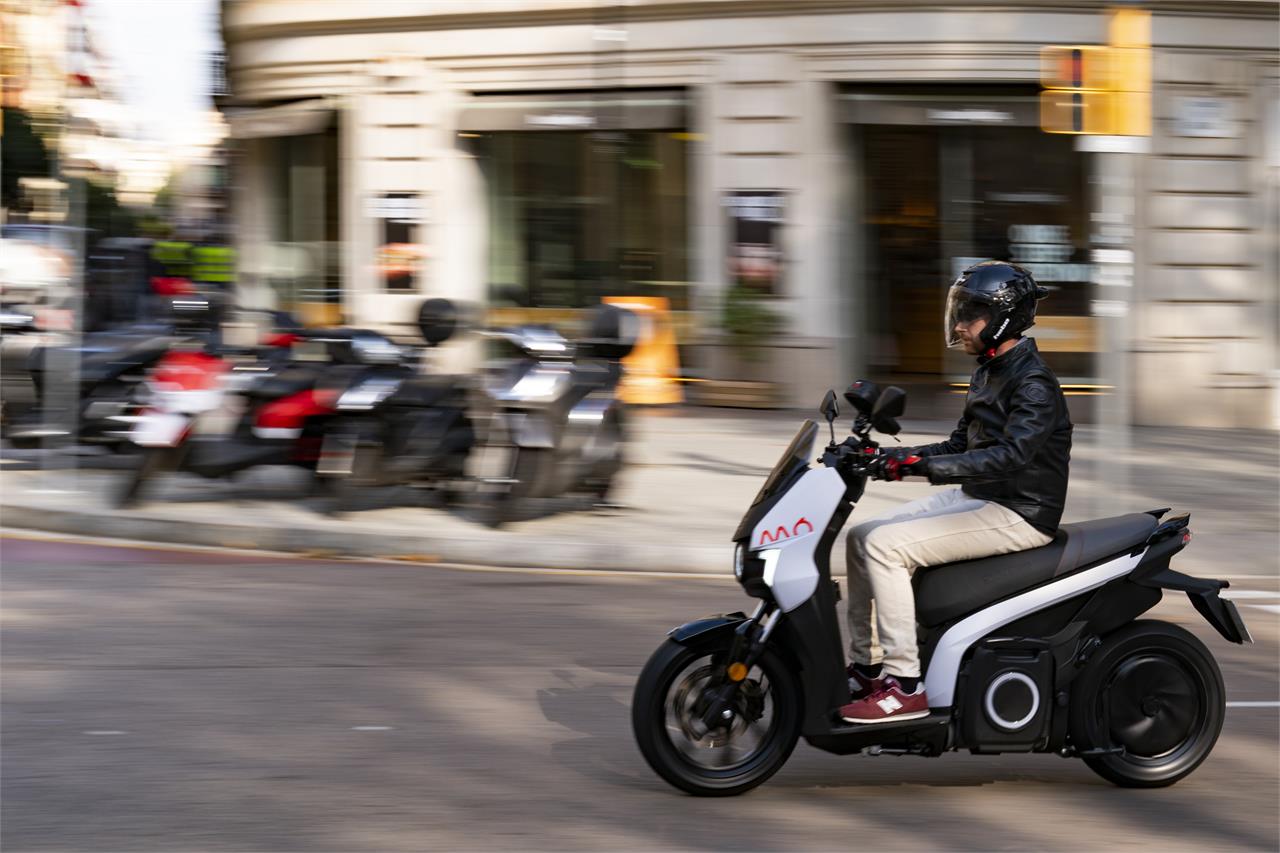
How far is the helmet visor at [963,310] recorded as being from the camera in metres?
4.80

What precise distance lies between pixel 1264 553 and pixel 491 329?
4.67m

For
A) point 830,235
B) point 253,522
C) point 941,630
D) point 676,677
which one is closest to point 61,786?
point 676,677

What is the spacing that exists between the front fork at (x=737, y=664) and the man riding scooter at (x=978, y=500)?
12.5 inches

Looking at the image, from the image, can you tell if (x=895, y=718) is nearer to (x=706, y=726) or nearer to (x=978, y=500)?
(x=706, y=726)

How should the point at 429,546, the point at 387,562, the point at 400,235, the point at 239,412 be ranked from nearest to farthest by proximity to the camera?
the point at 387,562, the point at 429,546, the point at 239,412, the point at 400,235

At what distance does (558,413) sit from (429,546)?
3.68ft

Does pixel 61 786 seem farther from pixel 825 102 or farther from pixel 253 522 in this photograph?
pixel 825 102

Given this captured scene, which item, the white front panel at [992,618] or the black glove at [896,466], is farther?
the white front panel at [992,618]

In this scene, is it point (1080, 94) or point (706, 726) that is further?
point (1080, 94)

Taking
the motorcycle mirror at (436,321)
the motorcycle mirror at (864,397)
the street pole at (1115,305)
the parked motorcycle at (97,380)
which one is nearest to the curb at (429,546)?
the motorcycle mirror at (436,321)

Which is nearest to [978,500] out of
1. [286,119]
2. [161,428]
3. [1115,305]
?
[1115,305]

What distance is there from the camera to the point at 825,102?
16.3 m

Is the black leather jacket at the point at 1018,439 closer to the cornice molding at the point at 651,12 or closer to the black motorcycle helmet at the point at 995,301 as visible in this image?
the black motorcycle helmet at the point at 995,301

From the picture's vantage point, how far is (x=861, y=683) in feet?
15.9
